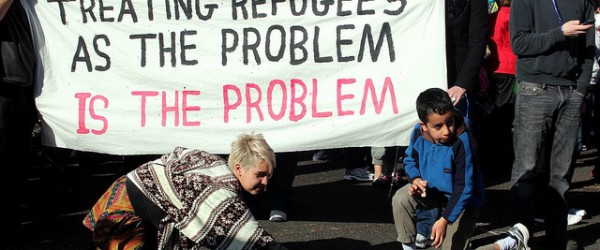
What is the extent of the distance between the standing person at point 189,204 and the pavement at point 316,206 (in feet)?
5.73

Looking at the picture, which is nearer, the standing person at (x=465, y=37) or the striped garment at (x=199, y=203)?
the striped garment at (x=199, y=203)

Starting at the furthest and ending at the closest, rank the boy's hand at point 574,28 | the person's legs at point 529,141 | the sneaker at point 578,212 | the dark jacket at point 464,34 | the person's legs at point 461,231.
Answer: the sneaker at point 578,212, the dark jacket at point 464,34, the person's legs at point 529,141, the boy's hand at point 574,28, the person's legs at point 461,231

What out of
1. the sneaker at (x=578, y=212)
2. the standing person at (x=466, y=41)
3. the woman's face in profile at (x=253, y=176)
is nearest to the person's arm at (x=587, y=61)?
the standing person at (x=466, y=41)

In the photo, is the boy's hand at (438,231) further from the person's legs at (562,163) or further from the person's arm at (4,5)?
the person's arm at (4,5)

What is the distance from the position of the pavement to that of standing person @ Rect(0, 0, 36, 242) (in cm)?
38

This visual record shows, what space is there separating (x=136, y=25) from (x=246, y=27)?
2.19 ft

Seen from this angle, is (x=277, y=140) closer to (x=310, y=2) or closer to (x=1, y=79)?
(x=310, y=2)

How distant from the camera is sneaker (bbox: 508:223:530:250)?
571 centimetres

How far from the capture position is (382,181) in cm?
804

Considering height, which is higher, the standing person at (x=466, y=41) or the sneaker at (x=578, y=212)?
the standing person at (x=466, y=41)

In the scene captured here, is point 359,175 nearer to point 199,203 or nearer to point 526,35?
point 526,35

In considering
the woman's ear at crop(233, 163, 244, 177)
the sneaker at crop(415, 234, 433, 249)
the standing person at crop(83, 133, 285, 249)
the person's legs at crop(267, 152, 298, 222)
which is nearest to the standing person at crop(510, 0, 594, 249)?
the sneaker at crop(415, 234, 433, 249)

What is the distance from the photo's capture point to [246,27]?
616 centimetres

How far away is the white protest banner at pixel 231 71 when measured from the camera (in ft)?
19.9
